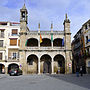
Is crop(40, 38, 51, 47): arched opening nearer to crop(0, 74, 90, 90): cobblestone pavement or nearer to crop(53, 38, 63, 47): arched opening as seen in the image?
crop(53, 38, 63, 47): arched opening

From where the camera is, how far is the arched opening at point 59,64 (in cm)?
3466

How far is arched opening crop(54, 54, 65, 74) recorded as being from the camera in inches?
1364

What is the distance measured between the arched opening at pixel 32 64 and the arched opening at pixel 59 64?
4852mm

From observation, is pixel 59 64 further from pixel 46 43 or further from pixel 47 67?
pixel 46 43

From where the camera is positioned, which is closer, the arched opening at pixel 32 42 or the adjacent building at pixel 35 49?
the adjacent building at pixel 35 49

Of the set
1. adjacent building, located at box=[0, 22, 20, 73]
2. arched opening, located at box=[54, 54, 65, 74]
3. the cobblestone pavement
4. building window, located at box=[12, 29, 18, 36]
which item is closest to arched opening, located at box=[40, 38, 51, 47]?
arched opening, located at box=[54, 54, 65, 74]

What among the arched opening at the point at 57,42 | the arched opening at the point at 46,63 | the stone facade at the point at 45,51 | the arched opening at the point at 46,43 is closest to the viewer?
the stone facade at the point at 45,51

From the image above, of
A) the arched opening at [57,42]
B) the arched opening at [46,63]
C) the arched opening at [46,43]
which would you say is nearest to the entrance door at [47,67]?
the arched opening at [46,63]

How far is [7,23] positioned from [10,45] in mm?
6404

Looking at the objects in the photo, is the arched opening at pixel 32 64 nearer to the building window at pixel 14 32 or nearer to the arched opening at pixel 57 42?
the arched opening at pixel 57 42

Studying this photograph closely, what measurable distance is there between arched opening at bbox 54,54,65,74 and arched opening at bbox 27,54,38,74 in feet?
15.9

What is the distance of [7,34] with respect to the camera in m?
37.4

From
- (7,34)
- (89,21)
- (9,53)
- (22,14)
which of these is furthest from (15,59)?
(89,21)

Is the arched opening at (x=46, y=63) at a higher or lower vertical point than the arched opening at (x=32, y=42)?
lower
